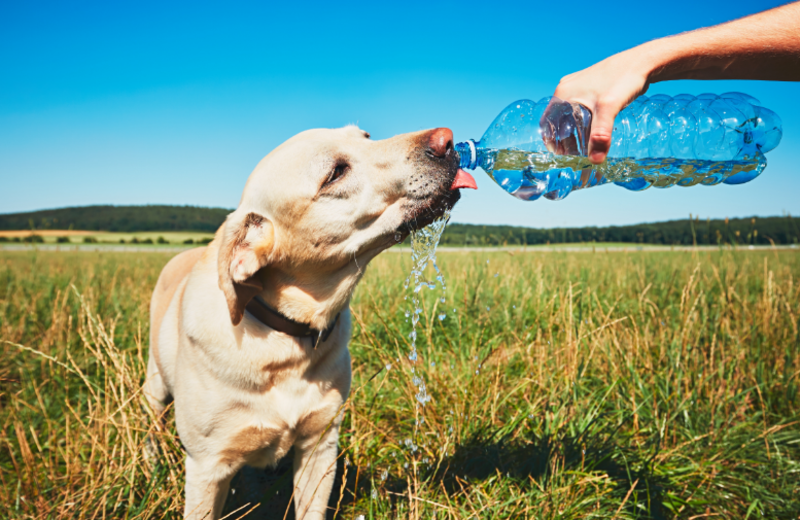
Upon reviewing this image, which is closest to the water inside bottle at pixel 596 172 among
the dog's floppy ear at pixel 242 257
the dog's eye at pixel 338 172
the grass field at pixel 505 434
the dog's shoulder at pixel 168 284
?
the dog's eye at pixel 338 172

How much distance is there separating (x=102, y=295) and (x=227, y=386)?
4.41 meters

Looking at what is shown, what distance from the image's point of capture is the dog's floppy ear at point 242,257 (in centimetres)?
185

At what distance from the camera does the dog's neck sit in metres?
2.08

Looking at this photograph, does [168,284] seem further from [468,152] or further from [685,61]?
[685,61]

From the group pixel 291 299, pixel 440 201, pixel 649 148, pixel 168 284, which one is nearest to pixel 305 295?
pixel 291 299

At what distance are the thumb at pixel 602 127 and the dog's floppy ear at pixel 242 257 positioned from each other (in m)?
1.46

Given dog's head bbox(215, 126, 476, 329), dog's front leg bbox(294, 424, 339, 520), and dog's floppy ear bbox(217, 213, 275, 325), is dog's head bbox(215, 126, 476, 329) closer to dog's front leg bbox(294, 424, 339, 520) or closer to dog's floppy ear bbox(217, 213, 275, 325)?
dog's floppy ear bbox(217, 213, 275, 325)

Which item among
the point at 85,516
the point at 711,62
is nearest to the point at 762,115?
the point at 711,62

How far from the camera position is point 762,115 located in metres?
2.02

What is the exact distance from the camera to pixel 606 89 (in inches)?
53.0

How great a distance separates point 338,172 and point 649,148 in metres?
1.70

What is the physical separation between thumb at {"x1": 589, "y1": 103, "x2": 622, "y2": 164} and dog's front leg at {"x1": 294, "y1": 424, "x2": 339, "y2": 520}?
175 centimetres

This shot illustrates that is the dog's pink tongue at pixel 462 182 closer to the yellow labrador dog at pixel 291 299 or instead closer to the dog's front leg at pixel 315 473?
the yellow labrador dog at pixel 291 299

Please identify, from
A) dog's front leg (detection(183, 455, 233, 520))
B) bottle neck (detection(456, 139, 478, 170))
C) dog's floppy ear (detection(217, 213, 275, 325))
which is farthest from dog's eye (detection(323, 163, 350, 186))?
dog's front leg (detection(183, 455, 233, 520))
